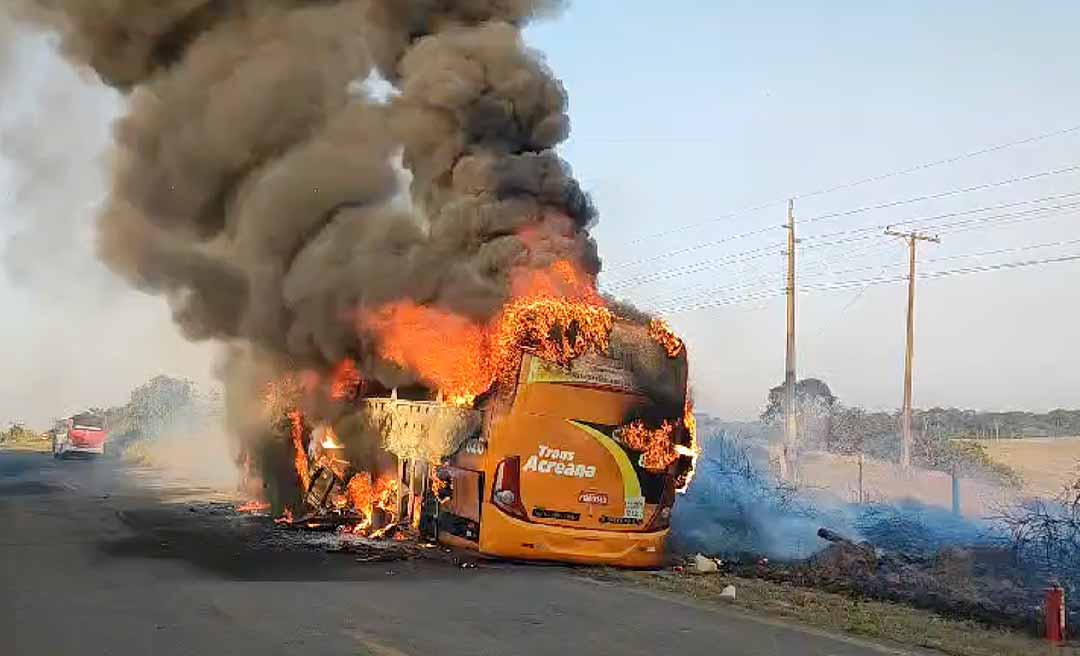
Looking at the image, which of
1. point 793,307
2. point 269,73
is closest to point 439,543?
point 269,73

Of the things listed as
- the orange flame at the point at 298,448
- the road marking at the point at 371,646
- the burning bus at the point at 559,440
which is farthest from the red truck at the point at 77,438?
the road marking at the point at 371,646

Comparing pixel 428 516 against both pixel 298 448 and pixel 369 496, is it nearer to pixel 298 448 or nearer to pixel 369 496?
pixel 369 496

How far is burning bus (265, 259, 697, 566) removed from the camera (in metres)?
10.7

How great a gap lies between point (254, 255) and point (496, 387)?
787 centimetres

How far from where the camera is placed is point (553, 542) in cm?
1068

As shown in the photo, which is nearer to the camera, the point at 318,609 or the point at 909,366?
the point at 318,609

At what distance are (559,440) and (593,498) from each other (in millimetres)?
720

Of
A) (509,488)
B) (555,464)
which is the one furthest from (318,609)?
(555,464)

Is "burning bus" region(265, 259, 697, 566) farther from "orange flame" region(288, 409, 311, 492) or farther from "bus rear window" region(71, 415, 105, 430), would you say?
"bus rear window" region(71, 415, 105, 430)

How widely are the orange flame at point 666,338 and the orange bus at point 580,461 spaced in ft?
0.22

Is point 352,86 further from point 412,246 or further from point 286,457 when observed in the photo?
point 286,457

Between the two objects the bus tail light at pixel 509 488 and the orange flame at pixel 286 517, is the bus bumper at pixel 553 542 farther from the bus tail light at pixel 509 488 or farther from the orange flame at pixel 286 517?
the orange flame at pixel 286 517

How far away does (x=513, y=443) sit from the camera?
10.7 meters

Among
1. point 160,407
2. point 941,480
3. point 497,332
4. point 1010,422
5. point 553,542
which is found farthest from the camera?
point 160,407
